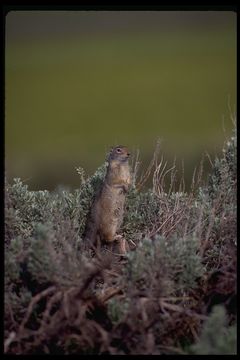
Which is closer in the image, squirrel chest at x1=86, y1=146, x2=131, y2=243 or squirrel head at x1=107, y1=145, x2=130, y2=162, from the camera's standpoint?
squirrel chest at x1=86, y1=146, x2=131, y2=243

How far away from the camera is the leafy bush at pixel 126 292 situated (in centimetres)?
605

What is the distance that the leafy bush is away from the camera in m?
6.05

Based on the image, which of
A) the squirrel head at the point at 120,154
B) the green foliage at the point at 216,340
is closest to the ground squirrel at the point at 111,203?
the squirrel head at the point at 120,154

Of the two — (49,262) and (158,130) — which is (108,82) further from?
(49,262)

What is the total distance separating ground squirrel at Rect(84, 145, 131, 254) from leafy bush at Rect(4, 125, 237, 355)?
0.44 metres

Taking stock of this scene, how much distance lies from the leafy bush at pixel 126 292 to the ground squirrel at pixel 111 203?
17.2 inches

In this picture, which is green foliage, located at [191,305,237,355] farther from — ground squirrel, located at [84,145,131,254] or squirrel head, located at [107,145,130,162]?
squirrel head, located at [107,145,130,162]

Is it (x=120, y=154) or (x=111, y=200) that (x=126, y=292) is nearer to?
(x=111, y=200)

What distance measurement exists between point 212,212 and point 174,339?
1.29 meters

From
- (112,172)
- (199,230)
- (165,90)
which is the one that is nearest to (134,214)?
(112,172)

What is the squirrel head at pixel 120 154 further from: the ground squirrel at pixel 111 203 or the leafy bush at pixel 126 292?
A: the leafy bush at pixel 126 292

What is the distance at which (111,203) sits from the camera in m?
8.10

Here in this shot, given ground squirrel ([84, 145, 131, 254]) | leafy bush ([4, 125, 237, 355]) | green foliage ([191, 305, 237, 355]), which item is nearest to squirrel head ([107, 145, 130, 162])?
ground squirrel ([84, 145, 131, 254])

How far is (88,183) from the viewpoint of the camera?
8.60 meters
